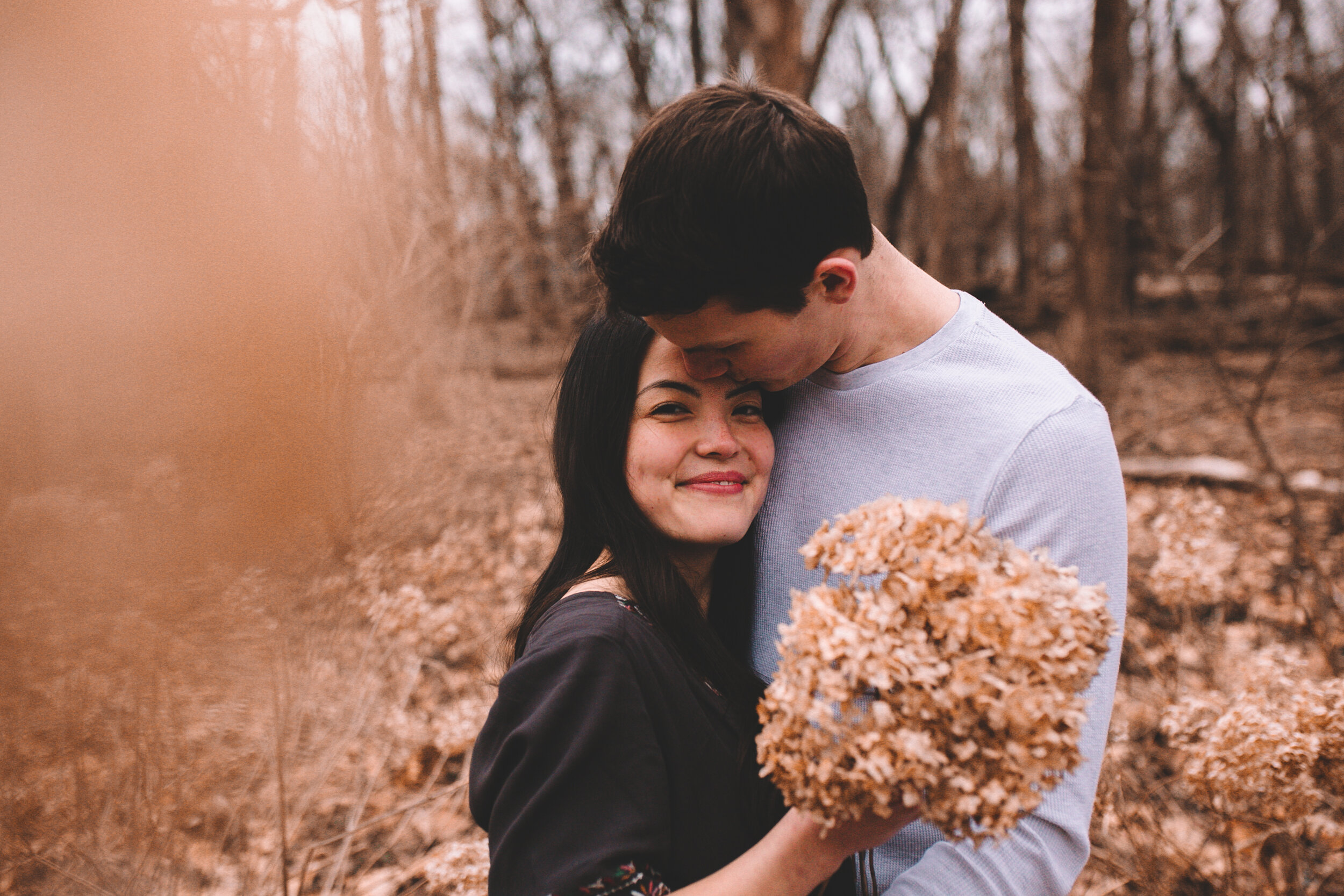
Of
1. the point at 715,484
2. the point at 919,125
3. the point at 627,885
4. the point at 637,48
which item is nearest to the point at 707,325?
the point at 715,484

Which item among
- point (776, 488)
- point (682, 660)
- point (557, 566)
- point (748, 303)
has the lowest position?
point (682, 660)

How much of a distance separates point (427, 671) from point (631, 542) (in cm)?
Answer: 350

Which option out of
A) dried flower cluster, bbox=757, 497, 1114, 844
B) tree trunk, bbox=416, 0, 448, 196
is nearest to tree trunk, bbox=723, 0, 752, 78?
tree trunk, bbox=416, 0, 448, 196

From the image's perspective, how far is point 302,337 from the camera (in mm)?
2309

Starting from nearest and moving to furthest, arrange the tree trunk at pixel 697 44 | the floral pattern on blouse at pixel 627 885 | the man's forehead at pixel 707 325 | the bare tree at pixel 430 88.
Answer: the floral pattern on blouse at pixel 627 885 → the man's forehead at pixel 707 325 → the bare tree at pixel 430 88 → the tree trunk at pixel 697 44

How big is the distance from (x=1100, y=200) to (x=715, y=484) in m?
4.65

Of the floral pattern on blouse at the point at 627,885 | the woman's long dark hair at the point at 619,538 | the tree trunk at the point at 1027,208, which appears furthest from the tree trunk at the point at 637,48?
the floral pattern on blouse at the point at 627,885

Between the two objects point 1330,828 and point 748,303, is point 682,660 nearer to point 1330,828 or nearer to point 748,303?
point 748,303

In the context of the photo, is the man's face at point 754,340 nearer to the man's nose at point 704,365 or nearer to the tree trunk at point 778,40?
the man's nose at point 704,365

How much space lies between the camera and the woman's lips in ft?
5.31

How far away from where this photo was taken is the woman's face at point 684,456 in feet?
5.25

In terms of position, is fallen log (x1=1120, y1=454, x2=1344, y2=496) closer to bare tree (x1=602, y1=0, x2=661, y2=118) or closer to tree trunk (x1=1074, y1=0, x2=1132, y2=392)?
tree trunk (x1=1074, y1=0, x2=1132, y2=392)

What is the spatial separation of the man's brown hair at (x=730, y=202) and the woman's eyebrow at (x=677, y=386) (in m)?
0.17

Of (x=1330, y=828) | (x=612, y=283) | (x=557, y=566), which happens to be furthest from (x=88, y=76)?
(x=1330, y=828)
